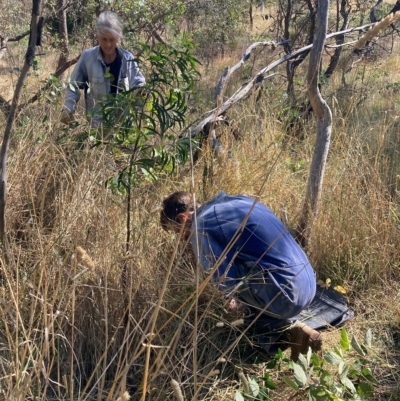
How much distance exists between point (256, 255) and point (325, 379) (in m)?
0.61

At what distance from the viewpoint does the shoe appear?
2400 millimetres

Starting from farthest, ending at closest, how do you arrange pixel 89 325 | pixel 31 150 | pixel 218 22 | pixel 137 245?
pixel 218 22, pixel 31 150, pixel 137 245, pixel 89 325

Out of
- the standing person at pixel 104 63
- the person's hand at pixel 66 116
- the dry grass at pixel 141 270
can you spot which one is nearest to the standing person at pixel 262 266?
the dry grass at pixel 141 270

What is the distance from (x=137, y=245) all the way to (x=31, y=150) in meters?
1.06

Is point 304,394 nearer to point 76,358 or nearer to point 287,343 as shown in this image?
point 287,343

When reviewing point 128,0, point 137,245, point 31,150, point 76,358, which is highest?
point 128,0

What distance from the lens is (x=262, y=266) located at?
2.42m

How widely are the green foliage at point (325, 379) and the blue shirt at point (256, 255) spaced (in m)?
0.28

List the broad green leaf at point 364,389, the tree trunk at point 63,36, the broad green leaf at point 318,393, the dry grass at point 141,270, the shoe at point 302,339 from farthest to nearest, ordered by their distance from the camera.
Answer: the tree trunk at point 63,36
the shoe at point 302,339
the broad green leaf at point 364,389
the broad green leaf at point 318,393
the dry grass at point 141,270

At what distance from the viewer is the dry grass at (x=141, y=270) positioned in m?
1.84

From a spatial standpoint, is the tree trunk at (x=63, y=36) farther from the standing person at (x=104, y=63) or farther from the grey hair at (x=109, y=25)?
the grey hair at (x=109, y=25)

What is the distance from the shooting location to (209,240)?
97.0 inches

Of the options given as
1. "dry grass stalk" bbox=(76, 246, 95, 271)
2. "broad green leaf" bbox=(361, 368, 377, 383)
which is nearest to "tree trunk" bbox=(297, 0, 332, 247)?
"broad green leaf" bbox=(361, 368, 377, 383)

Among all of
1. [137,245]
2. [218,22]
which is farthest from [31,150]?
[218,22]
